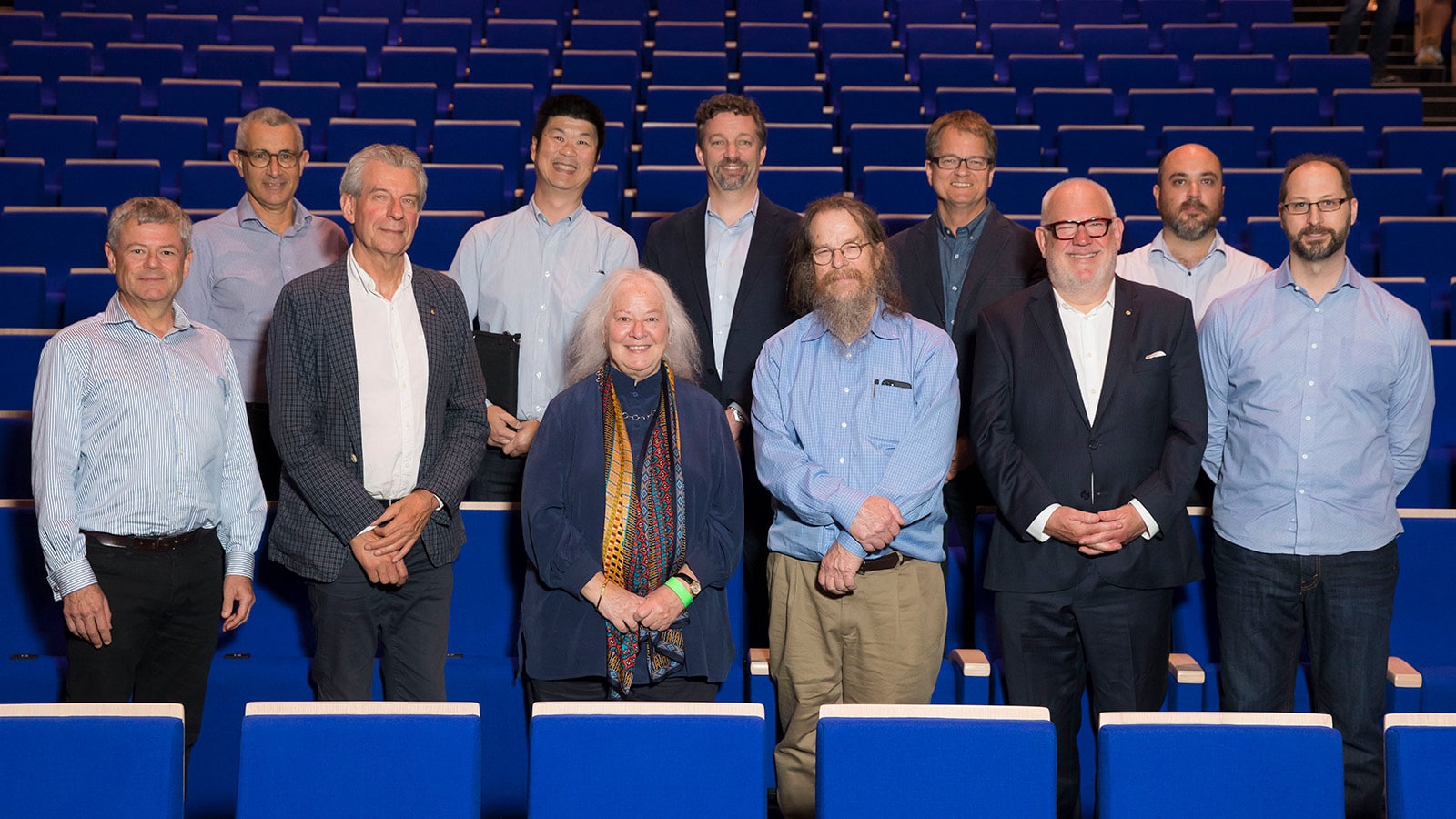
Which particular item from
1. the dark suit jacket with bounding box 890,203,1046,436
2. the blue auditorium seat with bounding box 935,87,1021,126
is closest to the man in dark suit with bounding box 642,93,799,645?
Answer: the dark suit jacket with bounding box 890,203,1046,436

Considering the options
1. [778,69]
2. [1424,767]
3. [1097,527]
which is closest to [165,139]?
[778,69]

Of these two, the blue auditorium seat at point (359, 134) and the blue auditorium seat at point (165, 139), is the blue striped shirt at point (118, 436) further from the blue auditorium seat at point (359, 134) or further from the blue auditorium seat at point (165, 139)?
the blue auditorium seat at point (165, 139)

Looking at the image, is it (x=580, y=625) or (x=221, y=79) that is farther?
(x=221, y=79)

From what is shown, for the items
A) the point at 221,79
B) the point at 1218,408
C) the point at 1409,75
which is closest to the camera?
the point at 1218,408

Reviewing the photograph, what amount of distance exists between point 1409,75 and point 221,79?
5.86m

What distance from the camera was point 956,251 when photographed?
2.77 meters

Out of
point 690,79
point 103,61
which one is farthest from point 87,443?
point 103,61

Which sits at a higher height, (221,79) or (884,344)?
(221,79)

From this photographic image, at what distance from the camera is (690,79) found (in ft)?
18.6

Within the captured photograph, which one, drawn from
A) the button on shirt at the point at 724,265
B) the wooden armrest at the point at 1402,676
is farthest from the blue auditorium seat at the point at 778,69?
the wooden armrest at the point at 1402,676

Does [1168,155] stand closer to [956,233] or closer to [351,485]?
[956,233]

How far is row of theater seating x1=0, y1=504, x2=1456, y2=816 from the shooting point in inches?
96.3

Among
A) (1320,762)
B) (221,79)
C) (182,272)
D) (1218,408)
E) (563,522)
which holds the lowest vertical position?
(1320,762)

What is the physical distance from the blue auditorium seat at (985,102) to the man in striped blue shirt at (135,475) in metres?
3.81
